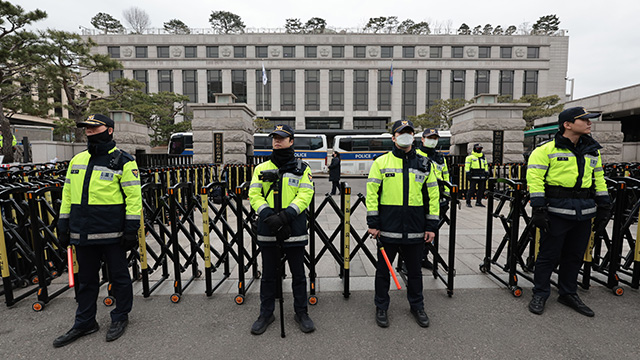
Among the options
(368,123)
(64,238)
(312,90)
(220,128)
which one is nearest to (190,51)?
(312,90)

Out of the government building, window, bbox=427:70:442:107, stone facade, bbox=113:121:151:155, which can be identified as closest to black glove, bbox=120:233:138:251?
stone facade, bbox=113:121:151:155

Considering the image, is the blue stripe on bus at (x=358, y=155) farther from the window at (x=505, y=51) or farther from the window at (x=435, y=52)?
the window at (x=505, y=51)

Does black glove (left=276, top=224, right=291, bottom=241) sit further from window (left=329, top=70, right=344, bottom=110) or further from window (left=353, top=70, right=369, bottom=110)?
window (left=353, top=70, right=369, bottom=110)

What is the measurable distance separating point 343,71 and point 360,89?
3.67 metres

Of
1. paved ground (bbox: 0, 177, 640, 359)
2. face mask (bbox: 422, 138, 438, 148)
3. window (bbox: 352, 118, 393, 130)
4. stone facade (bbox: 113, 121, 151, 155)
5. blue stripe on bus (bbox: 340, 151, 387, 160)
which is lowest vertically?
paved ground (bbox: 0, 177, 640, 359)

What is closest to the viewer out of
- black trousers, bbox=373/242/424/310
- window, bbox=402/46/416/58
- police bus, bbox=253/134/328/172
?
black trousers, bbox=373/242/424/310

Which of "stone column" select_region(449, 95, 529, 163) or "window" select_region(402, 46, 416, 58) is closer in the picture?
"stone column" select_region(449, 95, 529, 163)

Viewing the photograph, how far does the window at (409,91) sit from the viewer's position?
44.7 meters

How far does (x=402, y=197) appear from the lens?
9.98 ft

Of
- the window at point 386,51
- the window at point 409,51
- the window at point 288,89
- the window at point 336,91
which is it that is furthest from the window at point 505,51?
the window at point 288,89

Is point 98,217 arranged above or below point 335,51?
below

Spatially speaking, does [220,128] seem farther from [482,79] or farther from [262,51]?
[482,79]

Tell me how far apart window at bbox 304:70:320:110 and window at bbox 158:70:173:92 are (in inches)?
803

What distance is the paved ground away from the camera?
271cm
